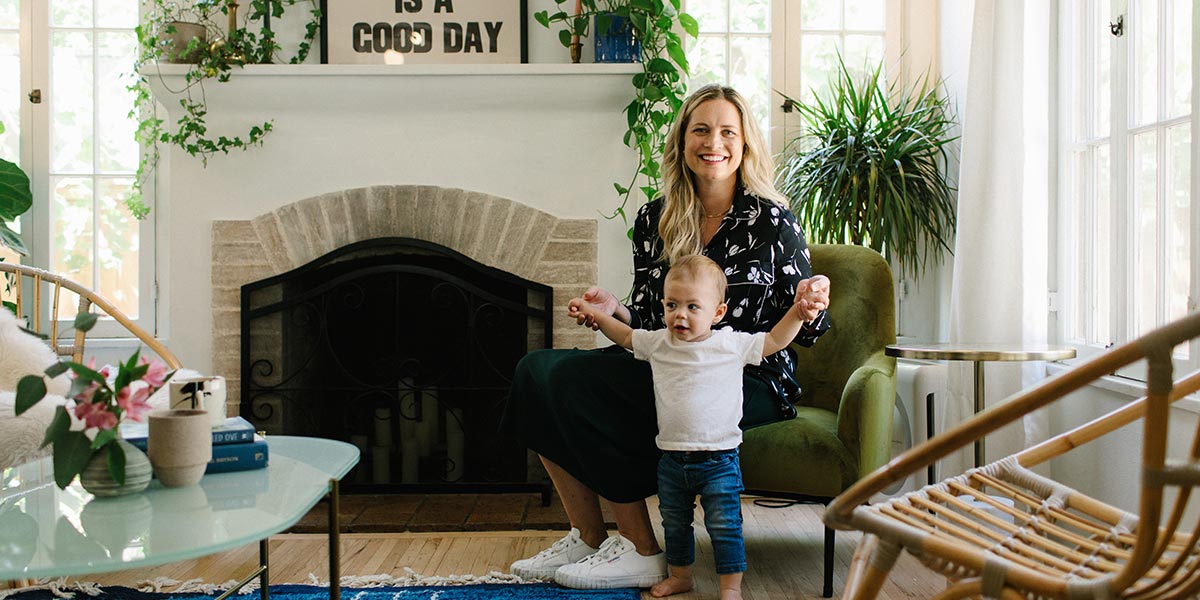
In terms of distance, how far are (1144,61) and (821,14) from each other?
1401mm

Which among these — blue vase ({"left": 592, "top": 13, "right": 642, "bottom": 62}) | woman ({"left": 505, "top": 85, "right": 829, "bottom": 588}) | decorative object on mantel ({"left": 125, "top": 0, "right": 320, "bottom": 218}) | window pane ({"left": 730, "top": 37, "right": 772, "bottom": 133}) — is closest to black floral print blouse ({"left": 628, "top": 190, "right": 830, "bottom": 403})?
woman ({"left": 505, "top": 85, "right": 829, "bottom": 588})

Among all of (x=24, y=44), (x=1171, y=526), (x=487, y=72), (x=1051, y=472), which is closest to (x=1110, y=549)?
(x=1171, y=526)

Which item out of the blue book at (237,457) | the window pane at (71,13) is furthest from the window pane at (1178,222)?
the window pane at (71,13)

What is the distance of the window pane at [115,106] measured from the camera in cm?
353

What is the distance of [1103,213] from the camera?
255 centimetres

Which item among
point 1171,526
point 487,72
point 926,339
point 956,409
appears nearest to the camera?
point 1171,526

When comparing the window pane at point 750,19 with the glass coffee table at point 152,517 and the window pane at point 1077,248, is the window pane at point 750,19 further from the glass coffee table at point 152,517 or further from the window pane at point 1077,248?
the glass coffee table at point 152,517

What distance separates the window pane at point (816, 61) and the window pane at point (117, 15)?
2.46 meters

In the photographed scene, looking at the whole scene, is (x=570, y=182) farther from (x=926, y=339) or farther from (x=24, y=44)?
(x=24, y=44)

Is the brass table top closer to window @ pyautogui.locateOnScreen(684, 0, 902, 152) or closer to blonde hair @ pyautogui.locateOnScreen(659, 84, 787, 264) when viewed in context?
blonde hair @ pyautogui.locateOnScreen(659, 84, 787, 264)

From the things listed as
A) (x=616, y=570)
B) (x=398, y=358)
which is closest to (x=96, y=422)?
(x=616, y=570)

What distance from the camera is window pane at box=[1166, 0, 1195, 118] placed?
2125mm

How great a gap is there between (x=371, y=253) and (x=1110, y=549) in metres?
2.65

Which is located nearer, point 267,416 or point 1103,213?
point 1103,213
